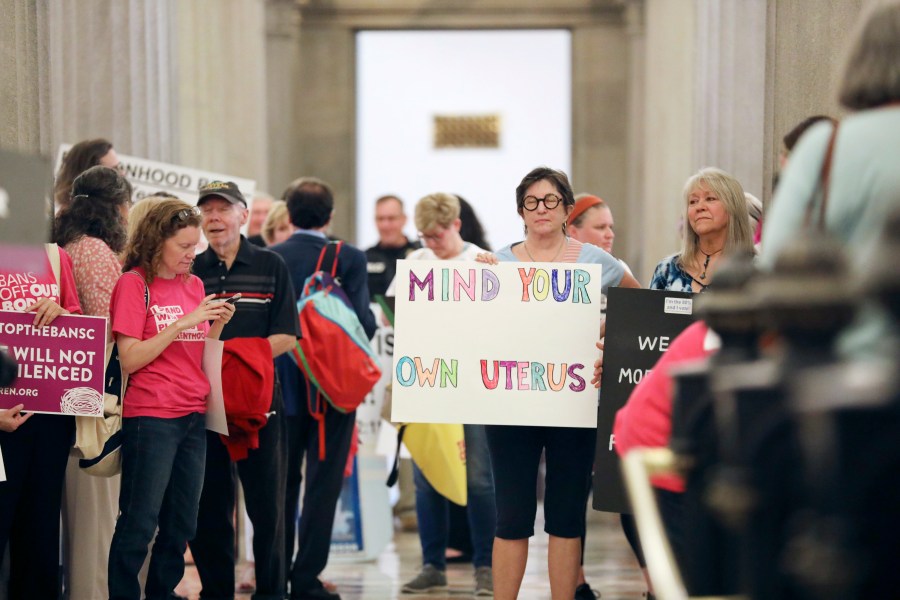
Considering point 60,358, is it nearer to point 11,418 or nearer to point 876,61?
point 11,418

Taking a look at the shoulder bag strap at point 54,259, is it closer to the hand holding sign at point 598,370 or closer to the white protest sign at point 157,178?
the hand holding sign at point 598,370

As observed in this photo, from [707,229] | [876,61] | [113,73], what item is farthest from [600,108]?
[876,61]

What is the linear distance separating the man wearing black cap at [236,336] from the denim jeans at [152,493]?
730mm

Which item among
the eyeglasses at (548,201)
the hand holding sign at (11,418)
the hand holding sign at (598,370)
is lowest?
the hand holding sign at (11,418)

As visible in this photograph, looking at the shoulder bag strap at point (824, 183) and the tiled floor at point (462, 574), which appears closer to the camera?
the shoulder bag strap at point (824, 183)

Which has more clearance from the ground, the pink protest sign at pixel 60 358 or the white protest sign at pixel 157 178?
the white protest sign at pixel 157 178

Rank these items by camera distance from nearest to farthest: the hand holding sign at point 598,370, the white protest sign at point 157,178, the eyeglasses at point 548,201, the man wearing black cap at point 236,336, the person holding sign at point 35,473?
the person holding sign at point 35,473 → the hand holding sign at point 598,370 → the eyeglasses at point 548,201 → the man wearing black cap at point 236,336 → the white protest sign at point 157,178

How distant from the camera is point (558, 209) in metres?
6.47

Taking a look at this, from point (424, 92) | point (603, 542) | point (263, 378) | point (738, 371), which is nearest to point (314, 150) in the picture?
point (424, 92)

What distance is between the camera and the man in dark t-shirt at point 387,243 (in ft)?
35.9

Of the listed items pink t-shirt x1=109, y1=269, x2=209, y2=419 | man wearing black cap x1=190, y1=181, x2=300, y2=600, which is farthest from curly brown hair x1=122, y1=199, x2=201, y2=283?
man wearing black cap x1=190, y1=181, x2=300, y2=600

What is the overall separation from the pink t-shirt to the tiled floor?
223 centimetres

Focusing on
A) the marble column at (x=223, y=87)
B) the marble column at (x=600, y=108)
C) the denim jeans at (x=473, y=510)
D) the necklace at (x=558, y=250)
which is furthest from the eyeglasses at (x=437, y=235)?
the marble column at (x=600, y=108)

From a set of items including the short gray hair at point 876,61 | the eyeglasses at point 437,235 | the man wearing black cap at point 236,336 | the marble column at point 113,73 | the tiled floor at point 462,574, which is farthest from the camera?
the marble column at point 113,73
